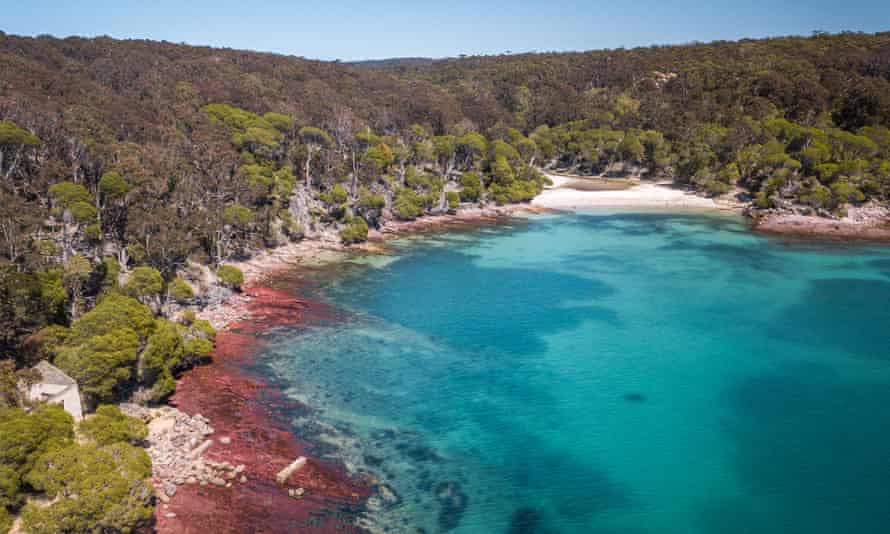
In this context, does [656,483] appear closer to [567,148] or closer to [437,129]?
[437,129]

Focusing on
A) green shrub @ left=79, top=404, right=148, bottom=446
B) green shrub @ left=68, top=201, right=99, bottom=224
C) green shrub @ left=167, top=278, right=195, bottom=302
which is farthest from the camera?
green shrub @ left=68, top=201, right=99, bottom=224

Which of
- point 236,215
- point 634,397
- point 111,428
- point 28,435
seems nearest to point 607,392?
point 634,397

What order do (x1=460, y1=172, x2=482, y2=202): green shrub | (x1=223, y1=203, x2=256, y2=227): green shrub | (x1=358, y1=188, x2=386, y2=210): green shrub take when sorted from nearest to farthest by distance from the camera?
(x1=223, y1=203, x2=256, y2=227): green shrub < (x1=358, y1=188, x2=386, y2=210): green shrub < (x1=460, y1=172, x2=482, y2=202): green shrub

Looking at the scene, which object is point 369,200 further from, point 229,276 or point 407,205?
point 229,276

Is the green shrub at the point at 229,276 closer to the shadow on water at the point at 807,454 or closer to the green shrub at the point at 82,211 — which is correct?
the green shrub at the point at 82,211

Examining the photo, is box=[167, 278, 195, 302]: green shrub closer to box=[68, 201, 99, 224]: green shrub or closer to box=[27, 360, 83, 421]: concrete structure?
box=[68, 201, 99, 224]: green shrub

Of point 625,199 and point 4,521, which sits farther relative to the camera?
point 625,199

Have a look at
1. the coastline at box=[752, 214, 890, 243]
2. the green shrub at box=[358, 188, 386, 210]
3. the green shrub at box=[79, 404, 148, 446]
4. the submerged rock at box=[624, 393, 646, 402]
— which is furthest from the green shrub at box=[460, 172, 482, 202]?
the green shrub at box=[79, 404, 148, 446]
